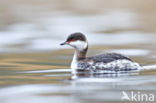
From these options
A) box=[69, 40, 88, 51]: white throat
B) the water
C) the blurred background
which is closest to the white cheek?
box=[69, 40, 88, 51]: white throat

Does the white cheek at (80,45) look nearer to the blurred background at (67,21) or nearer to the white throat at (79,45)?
the white throat at (79,45)

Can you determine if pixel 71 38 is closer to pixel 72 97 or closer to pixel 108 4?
pixel 72 97

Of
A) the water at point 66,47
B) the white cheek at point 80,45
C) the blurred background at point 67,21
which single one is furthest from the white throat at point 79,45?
the blurred background at point 67,21

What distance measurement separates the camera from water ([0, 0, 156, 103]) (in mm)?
12133

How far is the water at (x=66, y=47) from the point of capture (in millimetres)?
12133

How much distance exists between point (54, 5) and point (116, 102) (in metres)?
28.4

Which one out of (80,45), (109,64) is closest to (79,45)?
(80,45)

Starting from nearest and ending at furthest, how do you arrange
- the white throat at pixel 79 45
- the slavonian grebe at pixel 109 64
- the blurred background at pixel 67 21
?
1. the slavonian grebe at pixel 109 64
2. the white throat at pixel 79 45
3. the blurred background at pixel 67 21

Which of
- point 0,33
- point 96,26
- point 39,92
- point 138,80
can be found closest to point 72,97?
point 39,92

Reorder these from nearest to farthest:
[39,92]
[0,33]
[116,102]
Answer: [116,102]
[39,92]
[0,33]

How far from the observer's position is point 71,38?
617 inches

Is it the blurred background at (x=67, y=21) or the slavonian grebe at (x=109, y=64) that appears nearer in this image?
the slavonian grebe at (x=109, y=64)

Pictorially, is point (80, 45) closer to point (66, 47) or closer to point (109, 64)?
point (109, 64)

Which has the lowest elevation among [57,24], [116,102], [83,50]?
[116,102]
